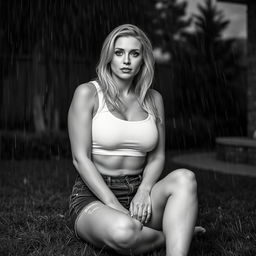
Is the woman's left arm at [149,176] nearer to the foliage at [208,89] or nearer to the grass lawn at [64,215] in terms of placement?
the grass lawn at [64,215]

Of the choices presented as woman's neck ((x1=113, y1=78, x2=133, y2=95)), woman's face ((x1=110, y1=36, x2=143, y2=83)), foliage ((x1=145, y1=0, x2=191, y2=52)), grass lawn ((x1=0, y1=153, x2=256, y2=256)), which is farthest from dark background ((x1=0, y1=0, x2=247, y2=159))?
woman's face ((x1=110, y1=36, x2=143, y2=83))

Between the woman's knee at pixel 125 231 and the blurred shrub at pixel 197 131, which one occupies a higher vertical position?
the woman's knee at pixel 125 231

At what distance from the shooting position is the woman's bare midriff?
95.7 inches

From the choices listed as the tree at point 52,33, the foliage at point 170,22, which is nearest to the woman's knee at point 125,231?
the tree at point 52,33

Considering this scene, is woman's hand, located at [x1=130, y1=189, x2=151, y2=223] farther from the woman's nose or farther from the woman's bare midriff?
the woman's nose

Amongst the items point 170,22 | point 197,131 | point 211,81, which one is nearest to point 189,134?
point 197,131

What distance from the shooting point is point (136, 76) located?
2646 millimetres

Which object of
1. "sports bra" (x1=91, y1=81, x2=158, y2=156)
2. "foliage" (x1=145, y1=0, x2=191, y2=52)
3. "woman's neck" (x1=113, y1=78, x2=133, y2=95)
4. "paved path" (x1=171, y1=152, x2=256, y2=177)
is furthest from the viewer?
"foliage" (x1=145, y1=0, x2=191, y2=52)

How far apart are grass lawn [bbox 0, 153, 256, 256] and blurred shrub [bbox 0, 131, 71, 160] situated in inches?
73.3

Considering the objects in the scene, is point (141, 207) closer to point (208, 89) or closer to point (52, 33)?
point (52, 33)

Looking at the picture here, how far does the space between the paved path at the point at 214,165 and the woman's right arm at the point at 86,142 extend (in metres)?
3.53

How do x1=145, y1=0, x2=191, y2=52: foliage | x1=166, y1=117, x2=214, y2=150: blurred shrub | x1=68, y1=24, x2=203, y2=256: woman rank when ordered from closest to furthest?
x1=68, y1=24, x2=203, y2=256: woman → x1=166, y1=117, x2=214, y2=150: blurred shrub → x1=145, y1=0, x2=191, y2=52: foliage

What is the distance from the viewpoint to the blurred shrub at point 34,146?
24.4 feet

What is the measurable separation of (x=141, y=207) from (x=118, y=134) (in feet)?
1.30
